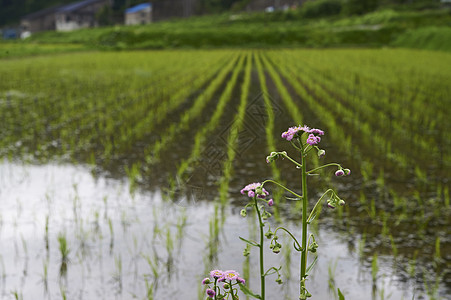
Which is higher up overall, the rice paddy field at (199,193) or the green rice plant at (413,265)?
the rice paddy field at (199,193)

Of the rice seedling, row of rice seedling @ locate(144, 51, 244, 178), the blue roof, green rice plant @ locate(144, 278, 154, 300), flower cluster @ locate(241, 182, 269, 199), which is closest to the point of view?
flower cluster @ locate(241, 182, 269, 199)

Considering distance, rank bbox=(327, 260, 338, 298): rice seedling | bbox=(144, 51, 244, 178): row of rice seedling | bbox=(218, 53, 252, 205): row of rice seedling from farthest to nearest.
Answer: bbox=(144, 51, 244, 178): row of rice seedling → bbox=(327, 260, 338, 298): rice seedling → bbox=(218, 53, 252, 205): row of rice seedling

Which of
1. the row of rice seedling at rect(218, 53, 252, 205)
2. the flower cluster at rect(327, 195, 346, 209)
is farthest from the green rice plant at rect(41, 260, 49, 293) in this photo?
the flower cluster at rect(327, 195, 346, 209)

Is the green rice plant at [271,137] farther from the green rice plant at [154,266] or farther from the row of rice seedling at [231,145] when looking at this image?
the green rice plant at [154,266]

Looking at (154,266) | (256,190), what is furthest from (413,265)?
(256,190)

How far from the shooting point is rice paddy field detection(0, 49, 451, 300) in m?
2.70

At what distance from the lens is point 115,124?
7.17 meters

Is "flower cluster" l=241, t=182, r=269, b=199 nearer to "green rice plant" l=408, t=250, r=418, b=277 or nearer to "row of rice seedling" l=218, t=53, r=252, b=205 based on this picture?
"row of rice seedling" l=218, t=53, r=252, b=205

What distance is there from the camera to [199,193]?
3.00 meters

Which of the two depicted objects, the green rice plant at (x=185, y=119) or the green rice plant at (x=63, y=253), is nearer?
the green rice plant at (x=63, y=253)

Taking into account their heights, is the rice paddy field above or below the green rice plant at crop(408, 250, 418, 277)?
above

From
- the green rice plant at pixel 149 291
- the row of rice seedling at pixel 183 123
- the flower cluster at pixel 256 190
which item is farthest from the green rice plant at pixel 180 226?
the flower cluster at pixel 256 190

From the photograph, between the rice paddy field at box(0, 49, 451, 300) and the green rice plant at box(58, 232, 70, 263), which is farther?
the green rice plant at box(58, 232, 70, 263)

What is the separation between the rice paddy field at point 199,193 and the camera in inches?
106
